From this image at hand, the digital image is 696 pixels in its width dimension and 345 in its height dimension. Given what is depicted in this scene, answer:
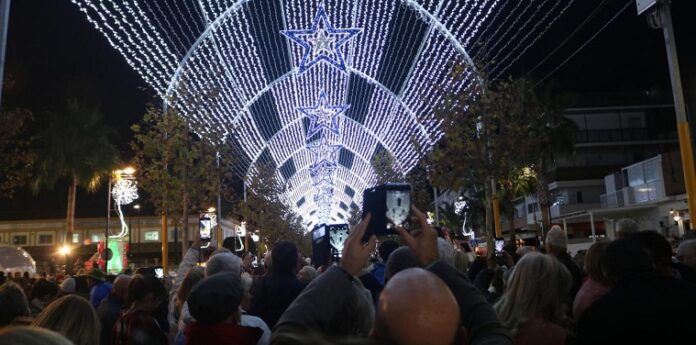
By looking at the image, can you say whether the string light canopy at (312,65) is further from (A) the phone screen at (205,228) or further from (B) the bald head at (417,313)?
(B) the bald head at (417,313)

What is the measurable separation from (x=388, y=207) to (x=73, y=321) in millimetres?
2243

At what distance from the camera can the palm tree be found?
3559cm

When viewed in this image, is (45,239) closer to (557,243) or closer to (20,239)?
(20,239)

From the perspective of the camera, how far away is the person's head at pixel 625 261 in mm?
4102

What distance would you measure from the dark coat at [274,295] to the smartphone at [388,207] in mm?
3374

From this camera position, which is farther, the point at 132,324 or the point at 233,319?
the point at 132,324

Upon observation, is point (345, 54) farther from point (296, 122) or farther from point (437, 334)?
point (437, 334)

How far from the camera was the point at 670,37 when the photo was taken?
16.4 m

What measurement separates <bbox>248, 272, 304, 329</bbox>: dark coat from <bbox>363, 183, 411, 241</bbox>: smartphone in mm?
3374

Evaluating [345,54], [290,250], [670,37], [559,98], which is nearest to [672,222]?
[559,98]

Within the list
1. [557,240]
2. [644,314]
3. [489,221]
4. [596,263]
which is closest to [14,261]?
[489,221]

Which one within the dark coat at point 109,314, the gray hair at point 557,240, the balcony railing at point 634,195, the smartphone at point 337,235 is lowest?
the dark coat at point 109,314

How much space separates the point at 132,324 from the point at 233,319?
1.30 meters

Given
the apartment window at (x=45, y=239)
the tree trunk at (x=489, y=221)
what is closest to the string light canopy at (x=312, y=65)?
the tree trunk at (x=489, y=221)
